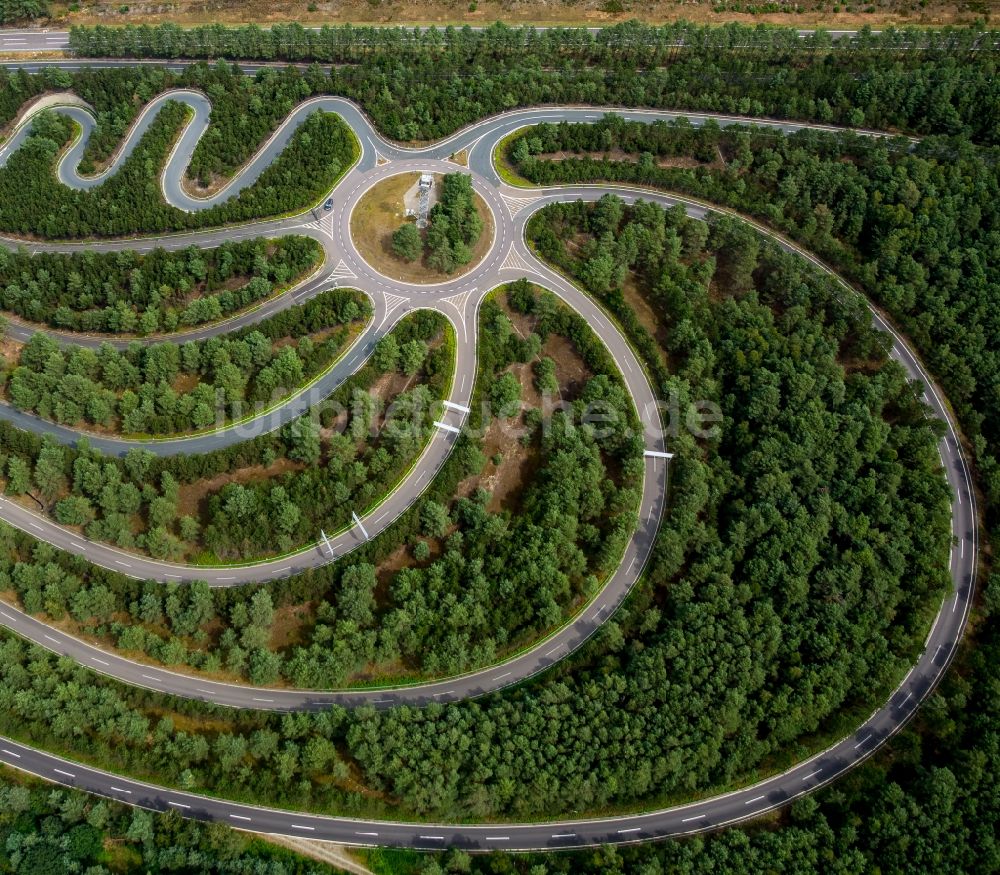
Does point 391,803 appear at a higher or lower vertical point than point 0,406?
lower

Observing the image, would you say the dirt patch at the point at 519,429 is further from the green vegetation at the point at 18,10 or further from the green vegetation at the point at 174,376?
the green vegetation at the point at 18,10

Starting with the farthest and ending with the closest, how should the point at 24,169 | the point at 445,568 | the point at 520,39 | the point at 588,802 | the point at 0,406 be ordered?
1. the point at 520,39
2. the point at 24,169
3. the point at 0,406
4. the point at 445,568
5. the point at 588,802

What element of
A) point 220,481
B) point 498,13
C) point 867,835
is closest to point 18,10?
point 498,13

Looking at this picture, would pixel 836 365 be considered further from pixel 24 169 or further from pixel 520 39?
pixel 24 169

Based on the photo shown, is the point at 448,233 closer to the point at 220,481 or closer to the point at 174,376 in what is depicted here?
the point at 174,376

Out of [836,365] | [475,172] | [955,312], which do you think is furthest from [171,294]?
[955,312]

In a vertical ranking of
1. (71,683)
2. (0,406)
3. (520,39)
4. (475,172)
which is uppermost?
(520,39)

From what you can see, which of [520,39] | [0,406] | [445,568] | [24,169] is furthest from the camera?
[520,39]
